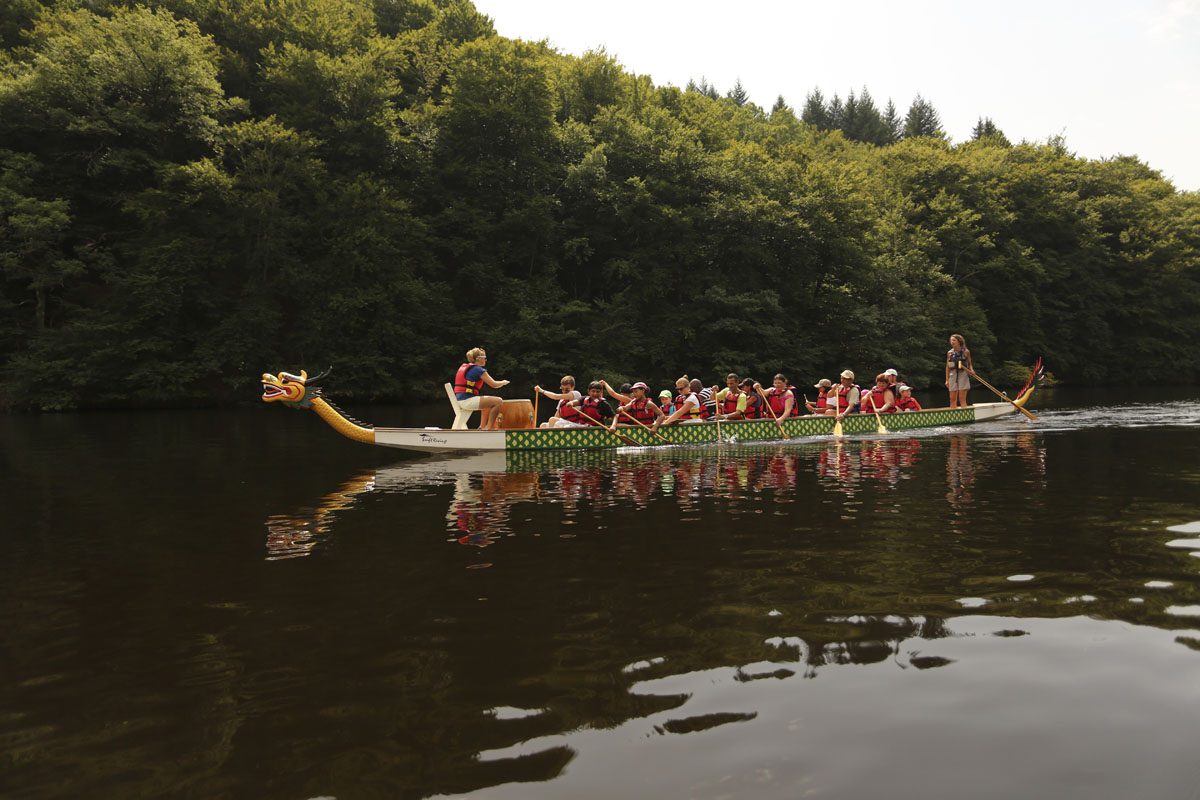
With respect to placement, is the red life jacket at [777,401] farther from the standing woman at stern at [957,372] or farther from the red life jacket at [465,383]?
the red life jacket at [465,383]

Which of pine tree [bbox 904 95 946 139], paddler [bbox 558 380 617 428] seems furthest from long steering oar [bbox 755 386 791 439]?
pine tree [bbox 904 95 946 139]

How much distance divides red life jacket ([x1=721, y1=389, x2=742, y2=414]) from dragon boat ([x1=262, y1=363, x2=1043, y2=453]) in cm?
84

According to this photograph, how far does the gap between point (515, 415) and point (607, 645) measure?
38.9 feet

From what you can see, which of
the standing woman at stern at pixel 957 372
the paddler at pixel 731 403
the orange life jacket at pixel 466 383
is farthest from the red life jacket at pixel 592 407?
the standing woman at stern at pixel 957 372

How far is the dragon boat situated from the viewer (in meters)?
15.3

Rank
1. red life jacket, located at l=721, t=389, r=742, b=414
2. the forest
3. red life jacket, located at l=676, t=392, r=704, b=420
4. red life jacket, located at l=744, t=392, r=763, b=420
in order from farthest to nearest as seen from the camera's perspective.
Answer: the forest, red life jacket, located at l=744, t=392, r=763, b=420, red life jacket, located at l=721, t=389, r=742, b=414, red life jacket, located at l=676, t=392, r=704, b=420

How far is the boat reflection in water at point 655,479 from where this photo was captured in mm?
9258

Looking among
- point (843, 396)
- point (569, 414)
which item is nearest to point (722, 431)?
point (569, 414)

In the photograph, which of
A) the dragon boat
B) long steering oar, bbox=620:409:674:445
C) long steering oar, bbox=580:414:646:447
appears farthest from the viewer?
long steering oar, bbox=620:409:674:445

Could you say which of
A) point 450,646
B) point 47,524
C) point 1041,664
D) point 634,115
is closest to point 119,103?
point 634,115

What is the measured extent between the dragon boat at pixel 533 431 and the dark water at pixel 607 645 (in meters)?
4.70

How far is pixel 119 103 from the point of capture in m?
35.5

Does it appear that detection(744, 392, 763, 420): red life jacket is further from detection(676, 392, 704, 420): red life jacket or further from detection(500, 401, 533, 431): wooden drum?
detection(500, 401, 533, 431): wooden drum

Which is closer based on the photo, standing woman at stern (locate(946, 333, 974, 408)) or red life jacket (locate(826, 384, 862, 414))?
red life jacket (locate(826, 384, 862, 414))
